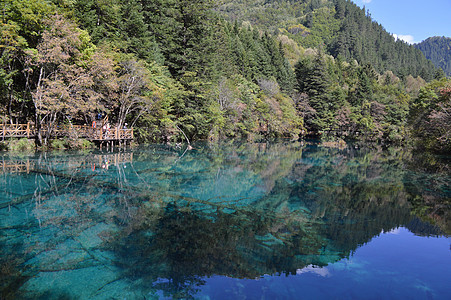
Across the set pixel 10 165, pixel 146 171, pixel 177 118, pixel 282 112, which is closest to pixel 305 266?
pixel 146 171

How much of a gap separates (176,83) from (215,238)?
27018 mm

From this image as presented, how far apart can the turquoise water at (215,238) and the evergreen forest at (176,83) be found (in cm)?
929

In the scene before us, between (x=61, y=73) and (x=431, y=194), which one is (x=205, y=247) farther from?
(x=61, y=73)

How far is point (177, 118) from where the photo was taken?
3297 centimetres

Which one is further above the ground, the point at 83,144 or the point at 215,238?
the point at 83,144

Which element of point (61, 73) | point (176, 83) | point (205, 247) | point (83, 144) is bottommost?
point (205, 247)

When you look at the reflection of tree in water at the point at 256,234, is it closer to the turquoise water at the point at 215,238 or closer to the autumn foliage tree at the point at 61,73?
the turquoise water at the point at 215,238

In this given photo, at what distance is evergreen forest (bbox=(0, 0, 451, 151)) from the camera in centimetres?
1950

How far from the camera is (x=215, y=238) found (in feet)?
23.1

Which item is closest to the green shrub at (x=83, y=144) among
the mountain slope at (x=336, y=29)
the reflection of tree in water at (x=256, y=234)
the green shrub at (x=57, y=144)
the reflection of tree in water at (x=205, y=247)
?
the green shrub at (x=57, y=144)

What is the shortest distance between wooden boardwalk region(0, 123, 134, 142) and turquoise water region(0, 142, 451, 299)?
7.71 m

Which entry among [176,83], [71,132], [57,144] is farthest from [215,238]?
[176,83]

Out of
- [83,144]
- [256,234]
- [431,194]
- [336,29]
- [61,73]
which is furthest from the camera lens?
[336,29]

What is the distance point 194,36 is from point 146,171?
78.1 feet
